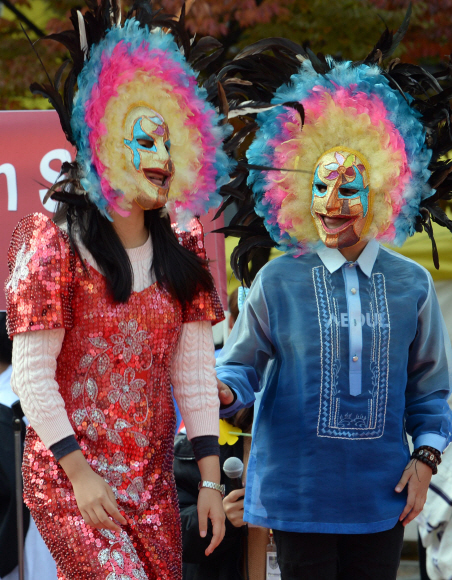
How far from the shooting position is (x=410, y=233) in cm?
338

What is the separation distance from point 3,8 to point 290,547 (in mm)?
5317

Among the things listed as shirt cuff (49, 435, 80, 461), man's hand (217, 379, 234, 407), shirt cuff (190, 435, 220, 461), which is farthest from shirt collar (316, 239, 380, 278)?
shirt cuff (49, 435, 80, 461)

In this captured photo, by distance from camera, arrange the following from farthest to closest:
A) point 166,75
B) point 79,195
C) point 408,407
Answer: point 408,407
point 166,75
point 79,195

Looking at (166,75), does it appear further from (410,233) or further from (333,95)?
(410,233)

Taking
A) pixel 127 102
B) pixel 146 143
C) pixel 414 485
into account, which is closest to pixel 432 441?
pixel 414 485

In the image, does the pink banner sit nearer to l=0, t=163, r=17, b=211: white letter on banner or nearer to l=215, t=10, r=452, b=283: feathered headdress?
l=0, t=163, r=17, b=211: white letter on banner

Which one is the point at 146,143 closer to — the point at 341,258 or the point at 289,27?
the point at 341,258

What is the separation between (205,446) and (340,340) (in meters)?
0.63

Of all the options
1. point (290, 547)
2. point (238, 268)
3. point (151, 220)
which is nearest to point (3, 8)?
point (238, 268)

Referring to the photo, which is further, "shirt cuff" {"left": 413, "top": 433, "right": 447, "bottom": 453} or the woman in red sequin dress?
"shirt cuff" {"left": 413, "top": 433, "right": 447, "bottom": 453}

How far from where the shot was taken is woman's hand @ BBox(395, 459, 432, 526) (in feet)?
9.94

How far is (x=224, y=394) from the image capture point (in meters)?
2.91

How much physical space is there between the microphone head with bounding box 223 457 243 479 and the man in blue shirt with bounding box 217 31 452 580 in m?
0.44

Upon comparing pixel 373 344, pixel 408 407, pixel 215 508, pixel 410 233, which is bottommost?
pixel 215 508
